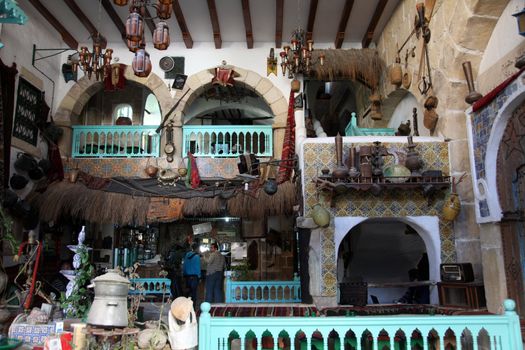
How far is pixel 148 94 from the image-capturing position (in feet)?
42.9

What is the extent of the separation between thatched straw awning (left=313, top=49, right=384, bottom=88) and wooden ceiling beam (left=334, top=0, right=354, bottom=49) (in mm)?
488

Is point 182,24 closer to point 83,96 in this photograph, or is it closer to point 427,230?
point 83,96

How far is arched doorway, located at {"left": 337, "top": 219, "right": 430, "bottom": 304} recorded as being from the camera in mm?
8344

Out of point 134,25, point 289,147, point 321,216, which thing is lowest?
point 321,216

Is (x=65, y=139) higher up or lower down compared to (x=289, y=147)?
higher up

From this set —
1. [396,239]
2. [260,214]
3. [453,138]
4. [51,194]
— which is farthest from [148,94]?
[453,138]

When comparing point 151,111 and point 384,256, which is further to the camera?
point 151,111

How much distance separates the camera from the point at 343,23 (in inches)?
362

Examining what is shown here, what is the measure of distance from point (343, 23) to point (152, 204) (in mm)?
5464

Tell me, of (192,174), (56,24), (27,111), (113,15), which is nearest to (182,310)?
(192,174)

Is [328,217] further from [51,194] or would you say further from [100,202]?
[51,194]

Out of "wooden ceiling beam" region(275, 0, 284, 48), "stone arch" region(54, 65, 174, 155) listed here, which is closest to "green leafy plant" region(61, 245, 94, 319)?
"stone arch" region(54, 65, 174, 155)

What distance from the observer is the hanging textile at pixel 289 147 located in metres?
8.04

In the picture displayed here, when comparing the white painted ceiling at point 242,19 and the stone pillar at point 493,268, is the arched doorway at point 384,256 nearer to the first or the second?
the stone pillar at point 493,268
